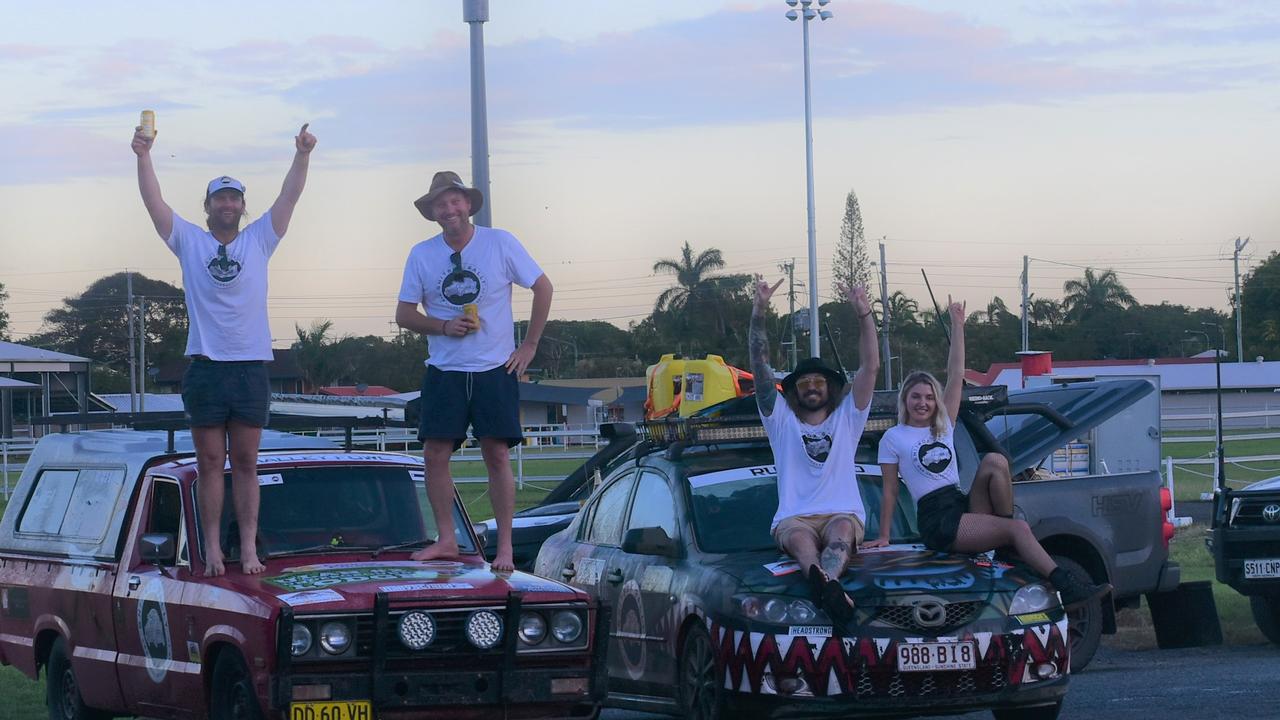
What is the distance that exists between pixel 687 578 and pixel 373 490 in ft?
5.77

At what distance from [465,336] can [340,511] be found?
1193 millimetres

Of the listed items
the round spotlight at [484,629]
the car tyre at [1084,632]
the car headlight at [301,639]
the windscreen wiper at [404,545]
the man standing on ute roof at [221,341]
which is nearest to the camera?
the car headlight at [301,639]

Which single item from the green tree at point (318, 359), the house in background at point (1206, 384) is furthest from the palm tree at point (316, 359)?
the house in background at point (1206, 384)

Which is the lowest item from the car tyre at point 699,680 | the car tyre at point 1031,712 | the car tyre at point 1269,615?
the car tyre at point 1269,615

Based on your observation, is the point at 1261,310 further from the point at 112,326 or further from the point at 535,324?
the point at 535,324

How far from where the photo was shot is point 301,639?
706 cm

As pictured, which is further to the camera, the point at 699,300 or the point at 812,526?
the point at 699,300

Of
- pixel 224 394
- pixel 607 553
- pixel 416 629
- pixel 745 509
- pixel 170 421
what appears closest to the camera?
pixel 416 629

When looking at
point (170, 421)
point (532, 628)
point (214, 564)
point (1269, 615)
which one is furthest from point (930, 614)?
point (1269, 615)

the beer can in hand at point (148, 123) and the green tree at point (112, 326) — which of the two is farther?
the green tree at point (112, 326)

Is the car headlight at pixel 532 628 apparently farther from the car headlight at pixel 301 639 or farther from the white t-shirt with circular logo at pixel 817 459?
the white t-shirt with circular logo at pixel 817 459

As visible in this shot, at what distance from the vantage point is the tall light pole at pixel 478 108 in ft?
47.1

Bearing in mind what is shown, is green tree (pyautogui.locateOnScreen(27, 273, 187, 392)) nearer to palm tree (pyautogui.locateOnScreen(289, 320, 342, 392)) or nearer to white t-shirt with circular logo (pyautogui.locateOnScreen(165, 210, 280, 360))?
palm tree (pyautogui.locateOnScreen(289, 320, 342, 392))

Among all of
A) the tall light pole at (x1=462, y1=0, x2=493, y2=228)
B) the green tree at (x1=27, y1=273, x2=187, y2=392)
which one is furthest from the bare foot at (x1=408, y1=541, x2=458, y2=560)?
the green tree at (x1=27, y1=273, x2=187, y2=392)
